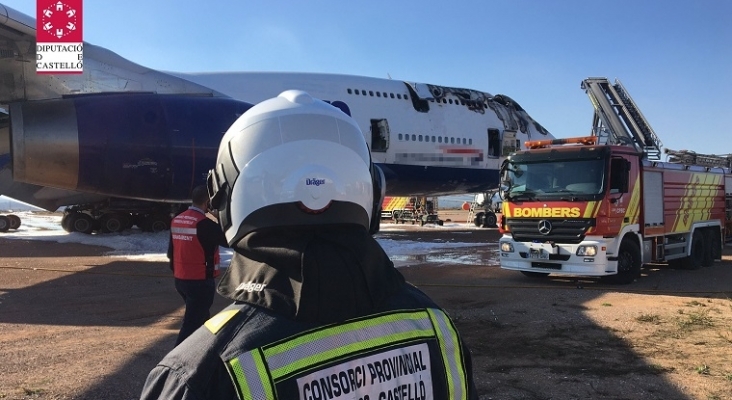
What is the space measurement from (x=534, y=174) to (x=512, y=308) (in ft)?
12.0

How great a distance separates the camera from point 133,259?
1460 cm

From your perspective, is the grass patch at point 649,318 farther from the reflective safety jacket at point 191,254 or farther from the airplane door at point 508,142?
the airplane door at point 508,142

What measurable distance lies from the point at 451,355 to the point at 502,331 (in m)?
5.70

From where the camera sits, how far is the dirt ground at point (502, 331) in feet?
16.5

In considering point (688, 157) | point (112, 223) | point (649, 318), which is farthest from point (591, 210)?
point (112, 223)

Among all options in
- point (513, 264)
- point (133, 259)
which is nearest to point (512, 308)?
point (513, 264)

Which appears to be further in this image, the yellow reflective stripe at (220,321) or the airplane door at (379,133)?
the airplane door at (379,133)

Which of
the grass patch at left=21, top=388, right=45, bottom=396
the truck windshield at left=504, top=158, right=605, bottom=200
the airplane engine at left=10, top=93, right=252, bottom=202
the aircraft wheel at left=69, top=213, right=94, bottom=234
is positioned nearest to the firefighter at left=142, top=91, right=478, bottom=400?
the grass patch at left=21, top=388, right=45, bottom=396

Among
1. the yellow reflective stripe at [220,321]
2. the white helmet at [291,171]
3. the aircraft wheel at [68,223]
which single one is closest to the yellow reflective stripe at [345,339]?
the yellow reflective stripe at [220,321]

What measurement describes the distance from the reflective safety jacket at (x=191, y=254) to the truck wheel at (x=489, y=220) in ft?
78.3

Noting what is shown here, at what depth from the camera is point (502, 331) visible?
23.2 feet

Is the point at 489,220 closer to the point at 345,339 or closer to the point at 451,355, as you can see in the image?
the point at 451,355

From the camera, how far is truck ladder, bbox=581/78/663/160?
2397 cm

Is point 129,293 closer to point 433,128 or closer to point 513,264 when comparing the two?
point 513,264
